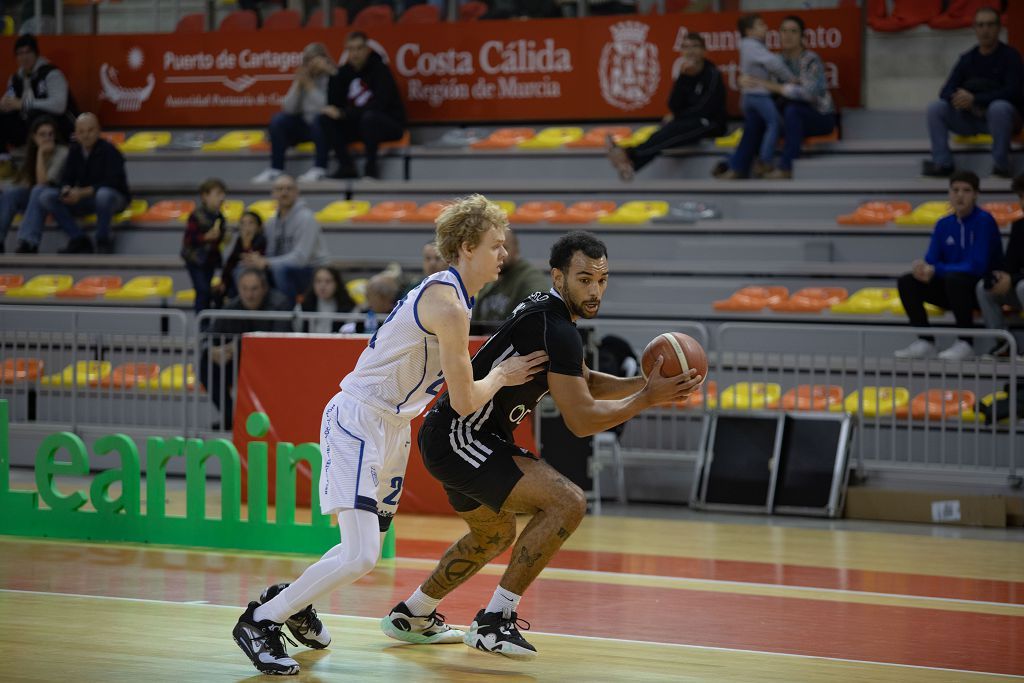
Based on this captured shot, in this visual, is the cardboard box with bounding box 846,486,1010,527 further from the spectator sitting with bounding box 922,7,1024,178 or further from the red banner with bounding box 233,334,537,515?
the spectator sitting with bounding box 922,7,1024,178

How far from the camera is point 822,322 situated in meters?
12.3

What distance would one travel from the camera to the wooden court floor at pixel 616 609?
17.9 feet

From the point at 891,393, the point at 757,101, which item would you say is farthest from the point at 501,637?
the point at 757,101

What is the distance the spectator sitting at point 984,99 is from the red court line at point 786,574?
6.41 metres

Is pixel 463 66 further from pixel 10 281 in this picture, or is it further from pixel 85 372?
pixel 85 372

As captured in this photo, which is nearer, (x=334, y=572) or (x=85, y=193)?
(x=334, y=572)

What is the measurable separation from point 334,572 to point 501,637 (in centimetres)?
79

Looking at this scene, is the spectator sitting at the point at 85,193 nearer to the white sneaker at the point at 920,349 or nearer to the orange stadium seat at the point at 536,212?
the orange stadium seat at the point at 536,212

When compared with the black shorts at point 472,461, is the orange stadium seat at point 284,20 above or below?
above

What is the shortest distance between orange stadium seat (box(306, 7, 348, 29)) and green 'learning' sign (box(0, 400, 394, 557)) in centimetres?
956

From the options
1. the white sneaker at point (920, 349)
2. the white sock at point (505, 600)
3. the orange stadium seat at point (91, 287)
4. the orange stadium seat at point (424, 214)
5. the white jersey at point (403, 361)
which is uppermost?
the orange stadium seat at point (424, 214)

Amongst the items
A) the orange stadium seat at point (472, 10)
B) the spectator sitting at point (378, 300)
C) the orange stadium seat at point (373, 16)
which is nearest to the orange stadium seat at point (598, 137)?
the orange stadium seat at point (472, 10)

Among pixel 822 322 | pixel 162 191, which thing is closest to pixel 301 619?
pixel 822 322

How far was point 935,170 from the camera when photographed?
1341cm
